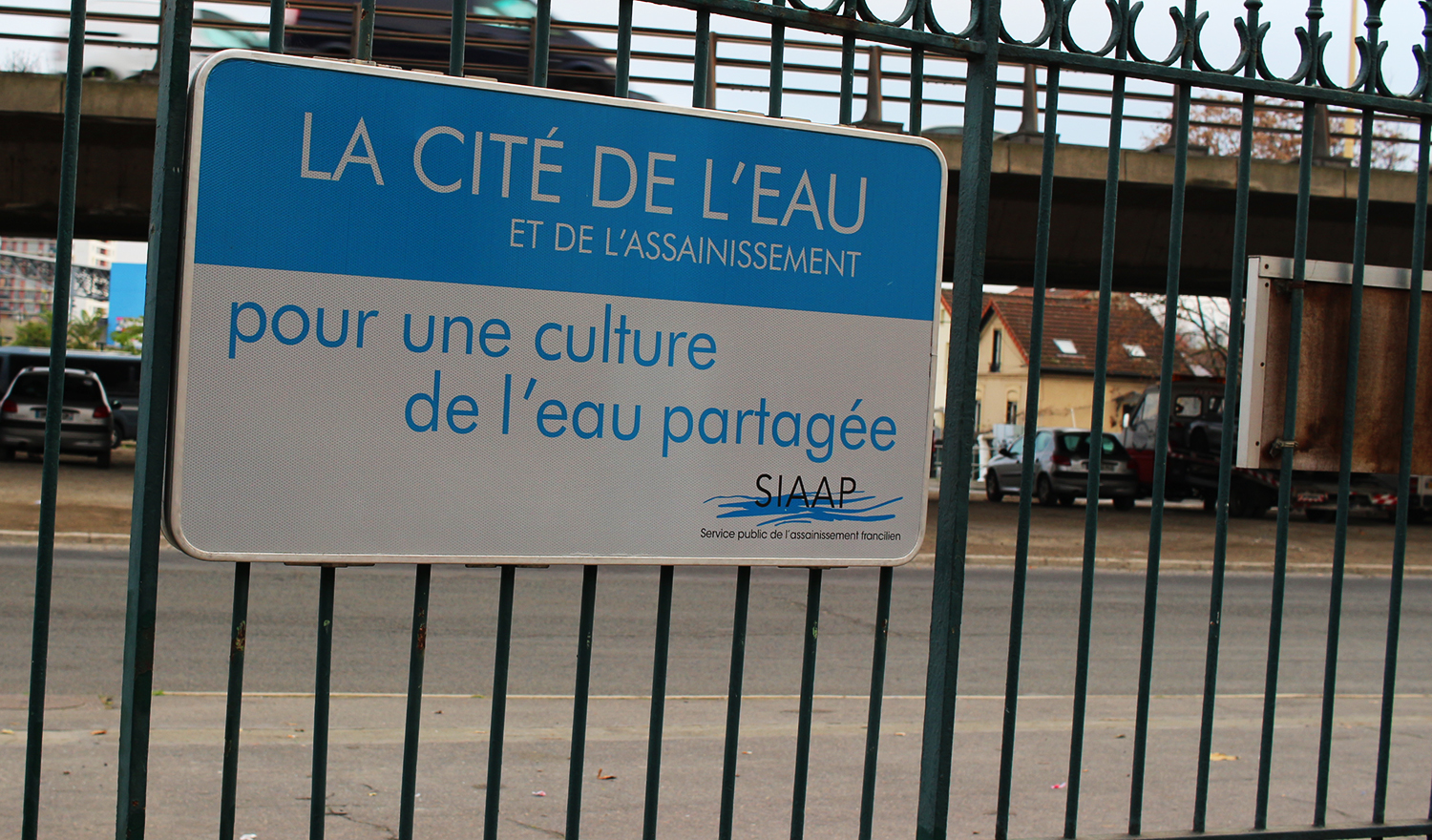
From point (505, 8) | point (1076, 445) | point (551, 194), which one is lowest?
point (1076, 445)

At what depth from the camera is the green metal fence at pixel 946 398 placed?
234 cm

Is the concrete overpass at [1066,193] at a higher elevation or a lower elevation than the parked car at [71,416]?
higher

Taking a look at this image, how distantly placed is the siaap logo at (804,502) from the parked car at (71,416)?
80.4ft

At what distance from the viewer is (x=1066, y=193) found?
65.4 ft

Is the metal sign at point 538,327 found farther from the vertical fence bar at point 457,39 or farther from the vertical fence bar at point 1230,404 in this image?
the vertical fence bar at point 1230,404

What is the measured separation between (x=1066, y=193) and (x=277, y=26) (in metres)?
18.9

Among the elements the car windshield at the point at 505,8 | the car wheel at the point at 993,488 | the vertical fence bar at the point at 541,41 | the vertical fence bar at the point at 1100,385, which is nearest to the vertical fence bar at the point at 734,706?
the vertical fence bar at the point at 1100,385

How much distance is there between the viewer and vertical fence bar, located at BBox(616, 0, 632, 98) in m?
2.60

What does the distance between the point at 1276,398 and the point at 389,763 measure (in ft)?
12.5

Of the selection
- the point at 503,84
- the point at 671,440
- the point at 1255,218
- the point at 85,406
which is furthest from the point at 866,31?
the point at 85,406

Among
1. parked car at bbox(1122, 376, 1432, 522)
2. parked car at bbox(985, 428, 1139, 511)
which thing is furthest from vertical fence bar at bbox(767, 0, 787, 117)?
parked car at bbox(985, 428, 1139, 511)

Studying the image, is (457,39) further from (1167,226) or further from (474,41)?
(1167,226)

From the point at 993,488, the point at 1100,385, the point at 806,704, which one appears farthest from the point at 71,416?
the point at 1100,385

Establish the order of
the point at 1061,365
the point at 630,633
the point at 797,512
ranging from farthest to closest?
the point at 1061,365 < the point at 630,633 < the point at 797,512
